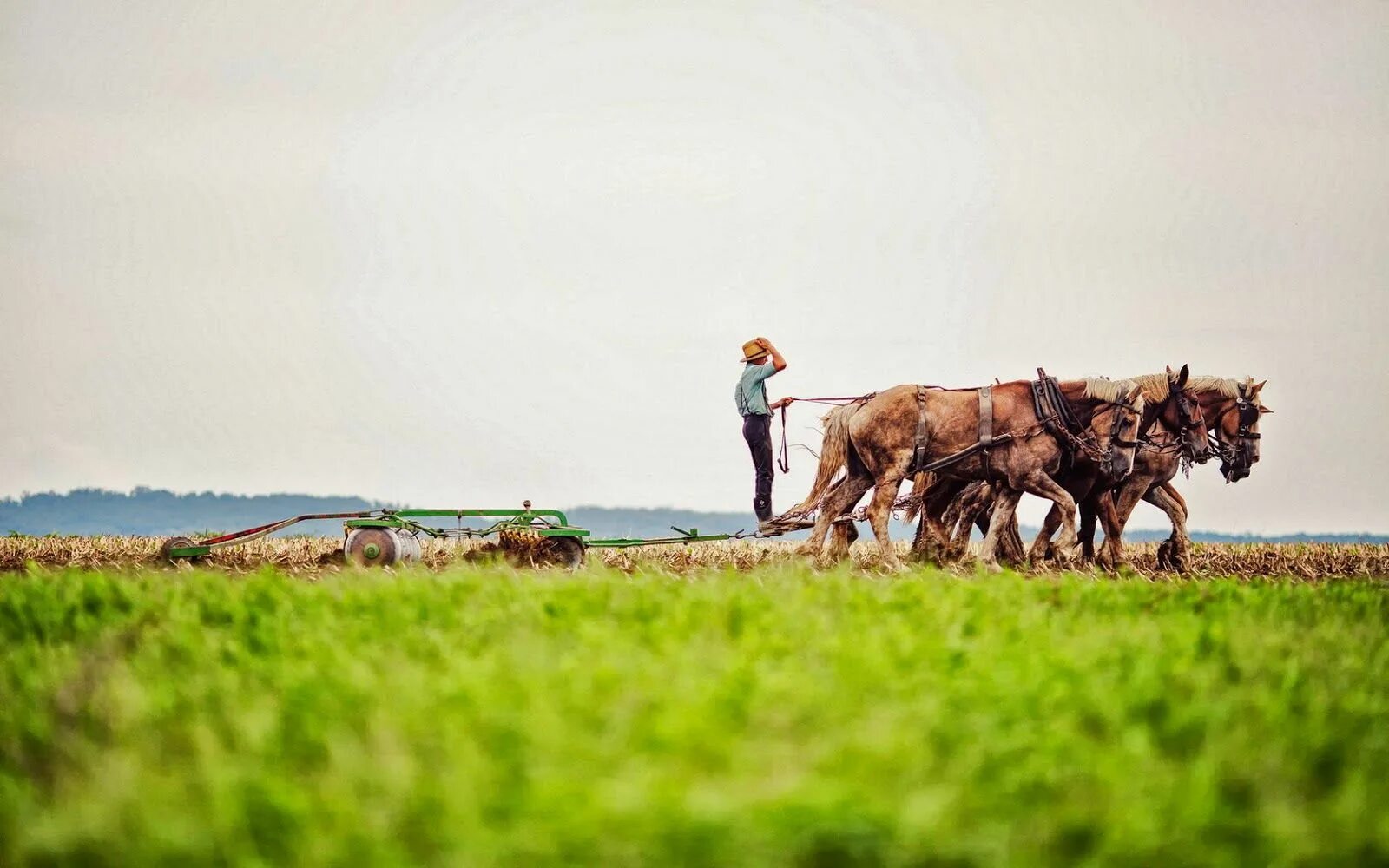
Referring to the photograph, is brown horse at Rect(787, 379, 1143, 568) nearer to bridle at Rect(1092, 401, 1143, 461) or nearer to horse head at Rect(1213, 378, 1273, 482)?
bridle at Rect(1092, 401, 1143, 461)

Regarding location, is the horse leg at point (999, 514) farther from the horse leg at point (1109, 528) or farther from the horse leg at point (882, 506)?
the horse leg at point (1109, 528)

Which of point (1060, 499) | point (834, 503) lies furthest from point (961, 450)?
point (834, 503)

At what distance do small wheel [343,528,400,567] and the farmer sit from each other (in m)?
4.24

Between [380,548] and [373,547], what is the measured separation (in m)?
0.08

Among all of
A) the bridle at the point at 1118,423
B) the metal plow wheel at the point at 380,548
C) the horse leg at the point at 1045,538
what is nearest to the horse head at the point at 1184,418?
the bridle at the point at 1118,423

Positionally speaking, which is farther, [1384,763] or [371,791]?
[1384,763]

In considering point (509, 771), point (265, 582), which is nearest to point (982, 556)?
point (265, 582)

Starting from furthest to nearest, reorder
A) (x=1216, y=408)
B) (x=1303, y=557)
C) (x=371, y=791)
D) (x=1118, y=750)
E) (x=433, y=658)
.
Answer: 1. (x=1303, y=557)
2. (x=1216, y=408)
3. (x=433, y=658)
4. (x=1118, y=750)
5. (x=371, y=791)

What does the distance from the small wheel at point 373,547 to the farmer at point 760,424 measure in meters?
4.24

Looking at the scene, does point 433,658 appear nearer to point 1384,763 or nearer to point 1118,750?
point 1118,750

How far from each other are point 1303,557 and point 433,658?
16.2 metres

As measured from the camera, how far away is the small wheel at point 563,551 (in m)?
13.4

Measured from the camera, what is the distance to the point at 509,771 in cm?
418

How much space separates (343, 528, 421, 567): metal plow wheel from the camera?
1272 centimetres
